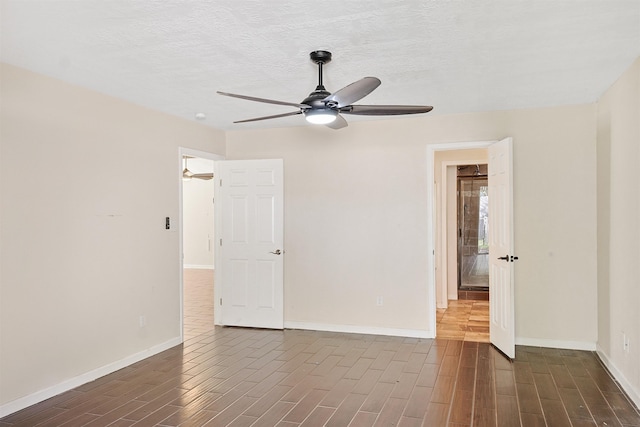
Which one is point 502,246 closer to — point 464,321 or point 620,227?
point 620,227

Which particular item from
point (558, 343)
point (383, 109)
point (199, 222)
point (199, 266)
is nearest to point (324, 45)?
point (383, 109)

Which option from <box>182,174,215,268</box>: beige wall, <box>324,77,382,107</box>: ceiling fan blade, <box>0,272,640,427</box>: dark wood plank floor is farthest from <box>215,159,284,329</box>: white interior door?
<box>182,174,215,268</box>: beige wall

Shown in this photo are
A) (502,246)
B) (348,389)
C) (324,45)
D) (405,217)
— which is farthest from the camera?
(405,217)

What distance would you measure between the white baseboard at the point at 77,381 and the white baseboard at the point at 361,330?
154 centimetres

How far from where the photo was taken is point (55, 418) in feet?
10.7

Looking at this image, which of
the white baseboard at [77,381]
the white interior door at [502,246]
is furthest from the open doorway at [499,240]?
the white baseboard at [77,381]

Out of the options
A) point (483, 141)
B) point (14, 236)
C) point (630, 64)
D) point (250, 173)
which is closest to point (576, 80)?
point (630, 64)

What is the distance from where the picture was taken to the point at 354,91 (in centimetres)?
277

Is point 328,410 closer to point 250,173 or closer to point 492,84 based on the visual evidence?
point 492,84

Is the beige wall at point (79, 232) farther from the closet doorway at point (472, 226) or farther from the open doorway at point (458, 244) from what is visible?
the closet doorway at point (472, 226)

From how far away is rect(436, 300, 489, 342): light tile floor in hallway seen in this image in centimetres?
546

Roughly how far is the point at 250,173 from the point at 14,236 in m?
3.00

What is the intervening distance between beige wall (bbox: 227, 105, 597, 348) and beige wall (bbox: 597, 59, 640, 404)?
9.2 inches

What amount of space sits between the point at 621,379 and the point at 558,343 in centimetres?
106
